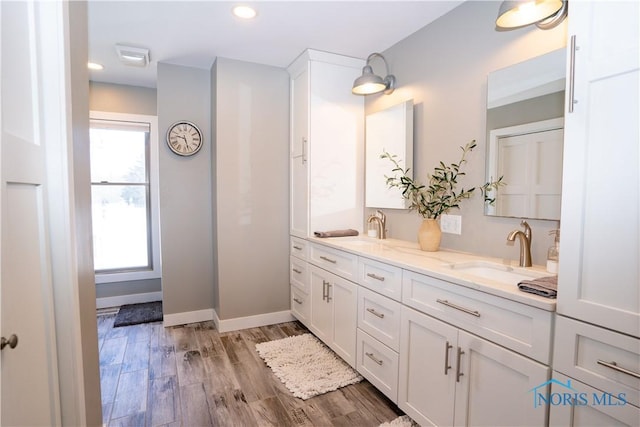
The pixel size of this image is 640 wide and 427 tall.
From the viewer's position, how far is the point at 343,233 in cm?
286

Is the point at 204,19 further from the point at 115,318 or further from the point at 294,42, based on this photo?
the point at 115,318

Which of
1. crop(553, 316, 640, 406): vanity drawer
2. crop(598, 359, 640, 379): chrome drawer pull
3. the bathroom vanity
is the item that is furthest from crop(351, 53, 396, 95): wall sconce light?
crop(598, 359, 640, 379): chrome drawer pull

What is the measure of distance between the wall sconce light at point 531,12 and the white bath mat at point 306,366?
7.41ft

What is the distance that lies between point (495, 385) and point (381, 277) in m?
0.77

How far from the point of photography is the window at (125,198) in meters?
3.66

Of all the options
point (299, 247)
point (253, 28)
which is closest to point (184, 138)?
point (253, 28)

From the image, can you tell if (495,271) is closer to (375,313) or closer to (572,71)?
(375,313)

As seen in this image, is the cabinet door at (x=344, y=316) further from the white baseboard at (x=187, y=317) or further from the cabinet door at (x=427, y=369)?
the white baseboard at (x=187, y=317)

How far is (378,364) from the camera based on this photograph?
77.7 inches

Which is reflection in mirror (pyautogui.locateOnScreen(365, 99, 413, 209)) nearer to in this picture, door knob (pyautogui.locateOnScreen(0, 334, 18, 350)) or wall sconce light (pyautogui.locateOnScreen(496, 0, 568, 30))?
wall sconce light (pyautogui.locateOnScreen(496, 0, 568, 30))

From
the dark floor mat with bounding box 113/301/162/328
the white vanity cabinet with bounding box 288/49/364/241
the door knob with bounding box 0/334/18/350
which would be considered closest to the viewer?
the door knob with bounding box 0/334/18/350

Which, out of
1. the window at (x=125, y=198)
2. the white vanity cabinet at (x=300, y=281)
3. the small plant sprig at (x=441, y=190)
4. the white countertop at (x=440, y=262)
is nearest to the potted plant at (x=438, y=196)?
the small plant sprig at (x=441, y=190)

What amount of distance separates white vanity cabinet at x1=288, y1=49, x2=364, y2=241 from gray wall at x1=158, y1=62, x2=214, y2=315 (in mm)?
934

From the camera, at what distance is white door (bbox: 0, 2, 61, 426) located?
77 centimetres
